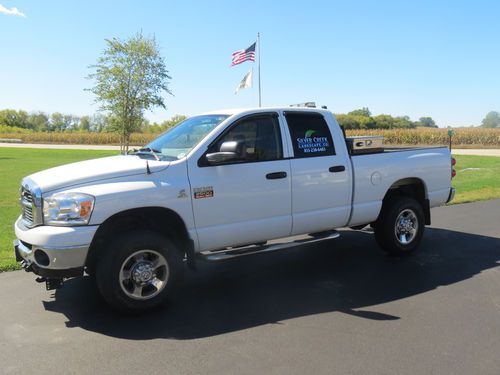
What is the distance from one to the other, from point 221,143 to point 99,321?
215cm

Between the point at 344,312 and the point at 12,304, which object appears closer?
the point at 344,312

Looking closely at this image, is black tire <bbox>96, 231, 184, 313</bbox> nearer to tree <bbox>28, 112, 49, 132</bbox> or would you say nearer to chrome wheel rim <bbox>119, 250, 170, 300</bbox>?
chrome wheel rim <bbox>119, 250, 170, 300</bbox>

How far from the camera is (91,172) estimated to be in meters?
4.46

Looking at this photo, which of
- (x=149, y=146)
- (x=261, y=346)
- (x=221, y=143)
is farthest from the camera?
(x=149, y=146)

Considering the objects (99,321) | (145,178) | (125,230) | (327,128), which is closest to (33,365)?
(99,321)

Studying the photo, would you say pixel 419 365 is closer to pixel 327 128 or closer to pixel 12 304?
pixel 327 128

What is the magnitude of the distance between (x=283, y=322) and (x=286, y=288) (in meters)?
0.95

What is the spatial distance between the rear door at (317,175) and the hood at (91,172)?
5.25 ft

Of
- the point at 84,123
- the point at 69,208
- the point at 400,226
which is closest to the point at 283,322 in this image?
the point at 69,208

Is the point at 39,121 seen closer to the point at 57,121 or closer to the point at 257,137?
the point at 57,121

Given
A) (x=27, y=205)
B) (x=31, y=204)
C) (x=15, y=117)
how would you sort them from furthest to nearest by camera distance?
(x=15, y=117) → (x=27, y=205) → (x=31, y=204)

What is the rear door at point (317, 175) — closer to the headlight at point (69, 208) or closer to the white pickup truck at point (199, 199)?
the white pickup truck at point (199, 199)

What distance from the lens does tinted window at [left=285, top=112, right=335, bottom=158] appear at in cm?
548

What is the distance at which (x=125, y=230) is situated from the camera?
4.65 metres
